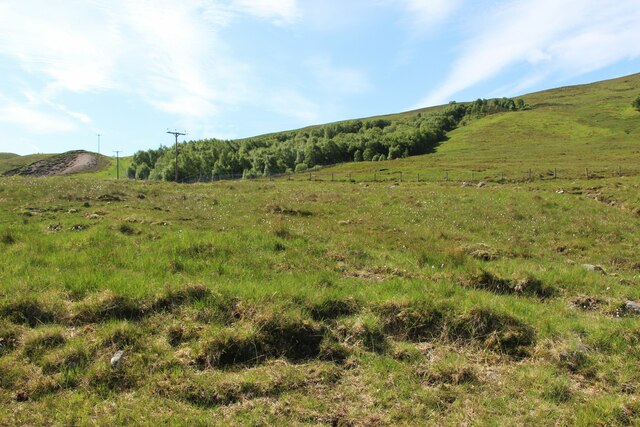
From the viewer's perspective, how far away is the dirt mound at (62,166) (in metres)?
151

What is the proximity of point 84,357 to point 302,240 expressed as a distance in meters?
8.62

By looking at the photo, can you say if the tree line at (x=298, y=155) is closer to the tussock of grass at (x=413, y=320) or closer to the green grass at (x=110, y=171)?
the green grass at (x=110, y=171)

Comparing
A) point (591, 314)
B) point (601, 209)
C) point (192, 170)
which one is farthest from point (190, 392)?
point (192, 170)

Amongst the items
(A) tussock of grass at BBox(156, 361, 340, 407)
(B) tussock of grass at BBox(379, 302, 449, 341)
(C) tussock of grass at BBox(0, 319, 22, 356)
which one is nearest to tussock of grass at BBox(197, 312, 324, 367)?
(A) tussock of grass at BBox(156, 361, 340, 407)

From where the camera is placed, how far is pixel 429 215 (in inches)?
968

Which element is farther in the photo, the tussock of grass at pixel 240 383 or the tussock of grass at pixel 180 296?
the tussock of grass at pixel 180 296

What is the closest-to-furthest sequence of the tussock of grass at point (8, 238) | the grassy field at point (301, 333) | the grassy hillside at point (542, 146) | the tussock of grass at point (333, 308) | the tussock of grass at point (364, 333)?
1. the grassy field at point (301, 333)
2. the tussock of grass at point (364, 333)
3. the tussock of grass at point (333, 308)
4. the tussock of grass at point (8, 238)
5. the grassy hillside at point (542, 146)

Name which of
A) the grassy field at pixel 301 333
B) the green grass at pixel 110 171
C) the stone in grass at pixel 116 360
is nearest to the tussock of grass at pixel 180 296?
the grassy field at pixel 301 333

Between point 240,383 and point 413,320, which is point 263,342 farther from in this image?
point 413,320

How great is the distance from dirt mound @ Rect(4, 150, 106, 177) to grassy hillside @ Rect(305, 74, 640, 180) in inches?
4222

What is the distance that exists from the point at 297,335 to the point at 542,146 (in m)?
125

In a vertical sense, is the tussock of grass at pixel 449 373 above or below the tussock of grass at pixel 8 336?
below

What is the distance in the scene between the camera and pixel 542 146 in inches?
4555

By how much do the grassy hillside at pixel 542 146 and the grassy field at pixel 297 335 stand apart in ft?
185
